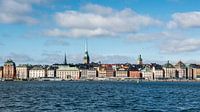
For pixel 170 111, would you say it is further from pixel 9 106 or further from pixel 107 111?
pixel 9 106

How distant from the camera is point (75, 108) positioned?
40625 mm

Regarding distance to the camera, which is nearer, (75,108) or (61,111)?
(61,111)

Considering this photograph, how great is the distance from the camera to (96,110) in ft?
128

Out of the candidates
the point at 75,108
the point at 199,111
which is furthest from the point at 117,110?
the point at 199,111

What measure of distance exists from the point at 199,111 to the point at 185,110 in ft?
5.80

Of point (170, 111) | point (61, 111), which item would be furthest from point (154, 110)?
A: point (61, 111)

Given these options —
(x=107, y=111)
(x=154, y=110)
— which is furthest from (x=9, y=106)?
(x=154, y=110)

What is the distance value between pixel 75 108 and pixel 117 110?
3.79 meters

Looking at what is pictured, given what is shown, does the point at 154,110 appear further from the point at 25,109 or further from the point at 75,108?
the point at 25,109

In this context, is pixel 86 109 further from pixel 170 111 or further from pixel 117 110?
pixel 170 111

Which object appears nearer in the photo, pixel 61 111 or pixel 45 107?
pixel 61 111

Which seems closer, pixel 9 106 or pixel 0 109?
pixel 0 109

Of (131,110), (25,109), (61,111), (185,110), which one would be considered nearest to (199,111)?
(185,110)

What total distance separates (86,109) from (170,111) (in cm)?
676
